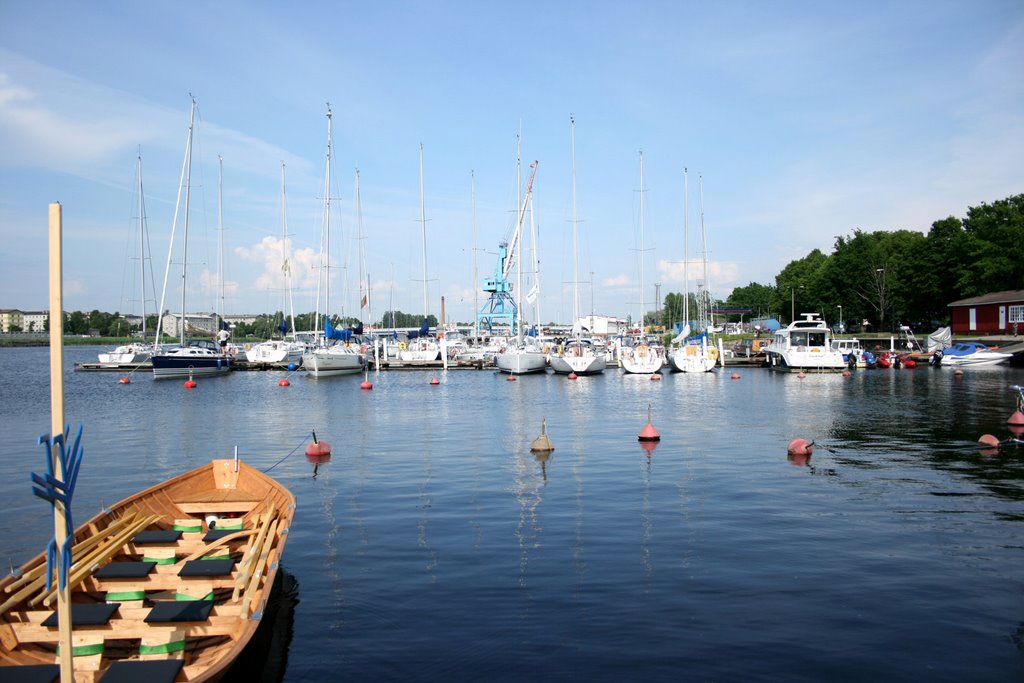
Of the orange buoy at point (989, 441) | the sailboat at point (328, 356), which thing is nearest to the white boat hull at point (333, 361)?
the sailboat at point (328, 356)

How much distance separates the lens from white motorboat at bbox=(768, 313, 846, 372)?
6831 centimetres

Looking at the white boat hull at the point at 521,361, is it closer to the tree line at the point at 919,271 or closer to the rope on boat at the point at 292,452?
the rope on boat at the point at 292,452

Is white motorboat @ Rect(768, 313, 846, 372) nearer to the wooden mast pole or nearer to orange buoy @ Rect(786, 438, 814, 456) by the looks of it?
orange buoy @ Rect(786, 438, 814, 456)

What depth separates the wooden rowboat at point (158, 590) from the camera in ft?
27.1

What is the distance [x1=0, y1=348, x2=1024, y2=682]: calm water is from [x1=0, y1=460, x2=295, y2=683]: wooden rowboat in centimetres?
121

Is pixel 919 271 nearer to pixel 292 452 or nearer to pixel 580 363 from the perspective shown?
pixel 580 363

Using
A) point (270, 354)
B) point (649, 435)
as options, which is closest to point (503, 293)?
point (270, 354)

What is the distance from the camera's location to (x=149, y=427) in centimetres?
3409

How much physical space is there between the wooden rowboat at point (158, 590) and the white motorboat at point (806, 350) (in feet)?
207

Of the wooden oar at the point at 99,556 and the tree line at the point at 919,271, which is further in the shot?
the tree line at the point at 919,271

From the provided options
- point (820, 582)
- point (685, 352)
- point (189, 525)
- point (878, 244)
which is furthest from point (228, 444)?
point (878, 244)

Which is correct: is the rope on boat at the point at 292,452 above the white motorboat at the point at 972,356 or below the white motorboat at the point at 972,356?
below

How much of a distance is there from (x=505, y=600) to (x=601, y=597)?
1536 millimetres

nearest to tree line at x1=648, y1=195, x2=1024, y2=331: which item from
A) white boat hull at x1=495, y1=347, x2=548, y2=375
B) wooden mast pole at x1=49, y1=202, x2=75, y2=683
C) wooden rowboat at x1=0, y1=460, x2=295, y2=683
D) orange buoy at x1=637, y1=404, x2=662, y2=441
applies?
white boat hull at x1=495, y1=347, x2=548, y2=375
